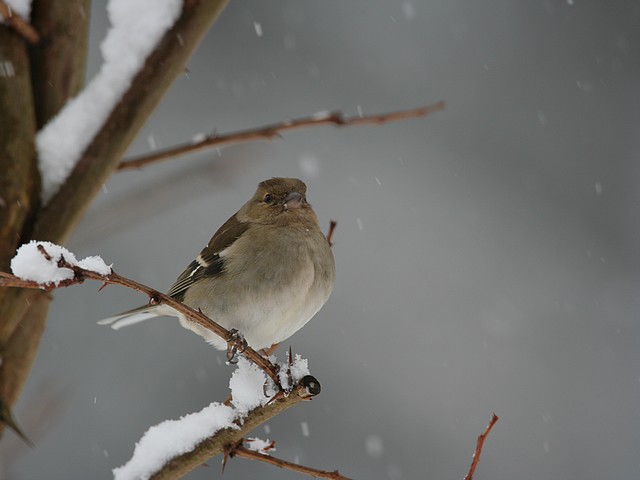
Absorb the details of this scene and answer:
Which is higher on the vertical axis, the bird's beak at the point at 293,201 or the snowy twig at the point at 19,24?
the bird's beak at the point at 293,201

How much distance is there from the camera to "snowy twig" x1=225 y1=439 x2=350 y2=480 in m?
1.54

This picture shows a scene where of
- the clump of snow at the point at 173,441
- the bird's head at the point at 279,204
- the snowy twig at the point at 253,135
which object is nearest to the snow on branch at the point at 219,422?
the clump of snow at the point at 173,441

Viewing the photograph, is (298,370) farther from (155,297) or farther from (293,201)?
(293,201)

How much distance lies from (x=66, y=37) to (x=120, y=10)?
0.61ft

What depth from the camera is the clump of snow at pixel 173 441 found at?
1648mm

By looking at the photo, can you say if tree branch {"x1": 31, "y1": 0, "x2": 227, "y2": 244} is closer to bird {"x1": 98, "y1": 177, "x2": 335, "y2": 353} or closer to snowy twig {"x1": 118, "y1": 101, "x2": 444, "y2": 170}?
snowy twig {"x1": 118, "y1": 101, "x2": 444, "y2": 170}

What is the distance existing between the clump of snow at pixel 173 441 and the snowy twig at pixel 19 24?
1042 mm

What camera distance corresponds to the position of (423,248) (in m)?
8.32

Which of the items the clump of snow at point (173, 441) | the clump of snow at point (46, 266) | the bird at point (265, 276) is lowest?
the clump of snow at point (173, 441)

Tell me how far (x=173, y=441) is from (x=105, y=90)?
91cm

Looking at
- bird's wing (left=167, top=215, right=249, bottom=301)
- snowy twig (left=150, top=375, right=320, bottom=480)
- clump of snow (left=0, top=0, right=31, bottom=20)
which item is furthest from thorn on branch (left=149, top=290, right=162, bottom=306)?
bird's wing (left=167, top=215, right=249, bottom=301)

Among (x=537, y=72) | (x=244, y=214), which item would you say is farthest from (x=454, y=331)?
(x=244, y=214)

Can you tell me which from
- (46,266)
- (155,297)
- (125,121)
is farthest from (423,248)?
(46,266)

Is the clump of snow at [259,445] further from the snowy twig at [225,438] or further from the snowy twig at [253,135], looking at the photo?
the snowy twig at [253,135]
